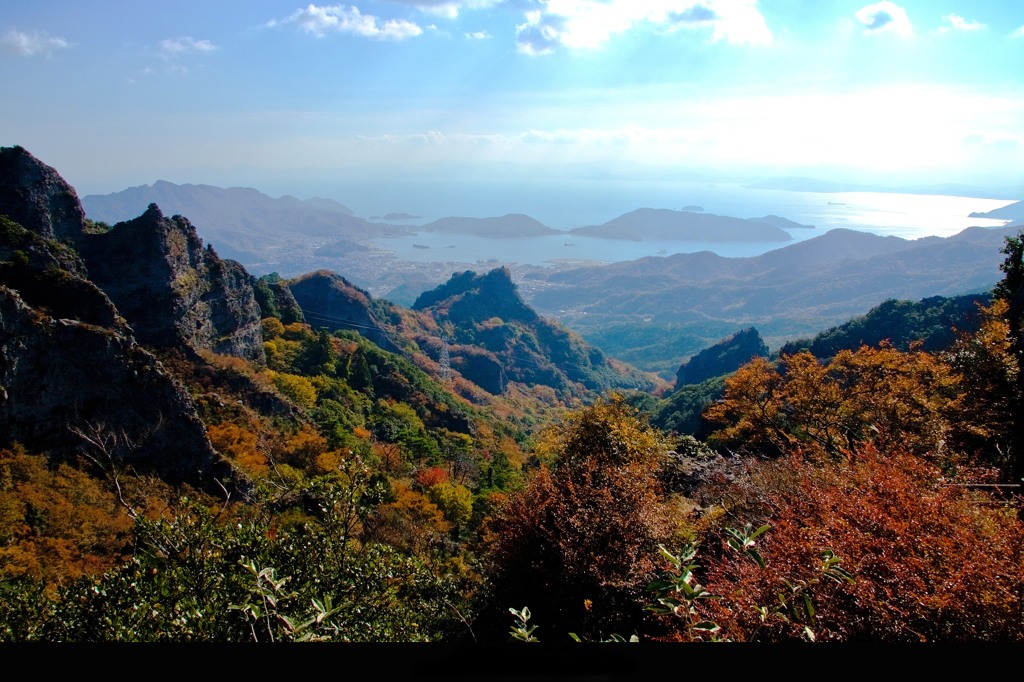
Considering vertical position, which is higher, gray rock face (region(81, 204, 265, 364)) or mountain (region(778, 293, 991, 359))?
gray rock face (region(81, 204, 265, 364))

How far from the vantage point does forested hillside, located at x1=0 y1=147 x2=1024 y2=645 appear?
358 cm

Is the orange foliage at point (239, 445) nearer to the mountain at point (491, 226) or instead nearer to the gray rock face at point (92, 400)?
the gray rock face at point (92, 400)

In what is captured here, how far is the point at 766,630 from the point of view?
2787 millimetres

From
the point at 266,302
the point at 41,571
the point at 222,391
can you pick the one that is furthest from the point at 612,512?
the point at 266,302

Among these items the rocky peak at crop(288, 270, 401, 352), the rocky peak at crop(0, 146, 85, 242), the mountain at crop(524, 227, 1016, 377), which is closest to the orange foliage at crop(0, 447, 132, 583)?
the rocky peak at crop(0, 146, 85, 242)

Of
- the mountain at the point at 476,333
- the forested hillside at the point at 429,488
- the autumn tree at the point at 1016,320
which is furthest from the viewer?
the mountain at the point at 476,333

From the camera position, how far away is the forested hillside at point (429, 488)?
141 inches

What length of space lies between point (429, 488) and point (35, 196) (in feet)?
75.5

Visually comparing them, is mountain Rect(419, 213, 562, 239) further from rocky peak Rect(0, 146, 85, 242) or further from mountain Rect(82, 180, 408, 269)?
rocky peak Rect(0, 146, 85, 242)

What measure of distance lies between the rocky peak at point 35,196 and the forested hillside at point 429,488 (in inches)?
4.3

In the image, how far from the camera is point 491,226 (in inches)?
7180

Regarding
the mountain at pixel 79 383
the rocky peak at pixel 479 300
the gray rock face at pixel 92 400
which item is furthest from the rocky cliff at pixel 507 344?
the gray rock face at pixel 92 400

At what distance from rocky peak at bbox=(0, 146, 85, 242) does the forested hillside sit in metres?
0.11

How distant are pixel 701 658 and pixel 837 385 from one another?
58.2 ft
